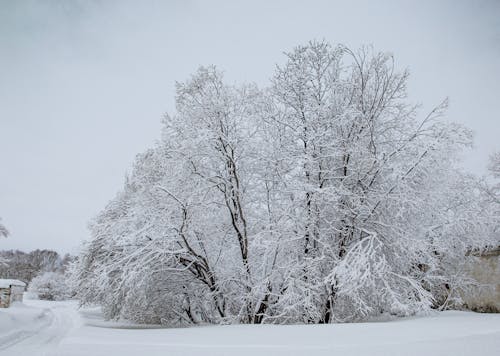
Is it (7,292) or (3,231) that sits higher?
(3,231)

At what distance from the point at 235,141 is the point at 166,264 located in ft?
13.9

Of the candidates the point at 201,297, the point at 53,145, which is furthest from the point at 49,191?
the point at 201,297

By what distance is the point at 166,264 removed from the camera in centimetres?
1006

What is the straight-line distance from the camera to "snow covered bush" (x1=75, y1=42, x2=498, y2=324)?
26.6ft

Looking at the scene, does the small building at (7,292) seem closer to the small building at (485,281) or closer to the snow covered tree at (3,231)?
the snow covered tree at (3,231)

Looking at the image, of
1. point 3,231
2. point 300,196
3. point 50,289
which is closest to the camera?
point 300,196

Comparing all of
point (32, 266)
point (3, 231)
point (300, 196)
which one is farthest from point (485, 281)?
point (32, 266)

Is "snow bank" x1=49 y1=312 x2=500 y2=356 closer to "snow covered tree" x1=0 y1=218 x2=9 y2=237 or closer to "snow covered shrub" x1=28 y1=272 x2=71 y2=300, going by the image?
"snow covered tree" x1=0 y1=218 x2=9 y2=237

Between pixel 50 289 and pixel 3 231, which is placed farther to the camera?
pixel 50 289

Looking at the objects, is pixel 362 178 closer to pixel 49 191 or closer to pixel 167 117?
pixel 167 117

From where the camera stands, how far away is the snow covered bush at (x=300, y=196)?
8094mm

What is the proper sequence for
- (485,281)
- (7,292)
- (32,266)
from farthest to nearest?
(32,266) < (7,292) < (485,281)

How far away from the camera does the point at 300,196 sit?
26.7 ft

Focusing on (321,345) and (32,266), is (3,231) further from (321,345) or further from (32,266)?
(32,266)
